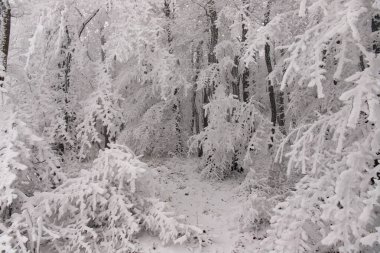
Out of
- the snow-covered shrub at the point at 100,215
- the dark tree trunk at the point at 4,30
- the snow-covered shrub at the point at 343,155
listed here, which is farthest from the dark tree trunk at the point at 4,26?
the snow-covered shrub at the point at 343,155

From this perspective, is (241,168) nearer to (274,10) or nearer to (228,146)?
(228,146)

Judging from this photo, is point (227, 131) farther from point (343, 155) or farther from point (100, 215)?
point (343, 155)

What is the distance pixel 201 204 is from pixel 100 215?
11.9 ft

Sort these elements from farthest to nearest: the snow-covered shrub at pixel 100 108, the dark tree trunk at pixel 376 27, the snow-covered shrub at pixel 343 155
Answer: the snow-covered shrub at pixel 100 108
the dark tree trunk at pixel 376 27
the snow-covered shrub at pixel 343 155

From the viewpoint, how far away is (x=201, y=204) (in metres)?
11.1

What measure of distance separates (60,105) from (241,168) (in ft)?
23.3

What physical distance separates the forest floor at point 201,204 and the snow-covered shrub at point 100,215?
0.42m

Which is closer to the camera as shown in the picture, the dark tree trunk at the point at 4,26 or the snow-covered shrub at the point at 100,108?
the dark tree trunk at the point at 4,26

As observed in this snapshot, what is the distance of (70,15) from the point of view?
37.2 feet

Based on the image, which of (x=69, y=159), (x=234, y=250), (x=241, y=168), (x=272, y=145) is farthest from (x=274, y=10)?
(x=69, y=159)

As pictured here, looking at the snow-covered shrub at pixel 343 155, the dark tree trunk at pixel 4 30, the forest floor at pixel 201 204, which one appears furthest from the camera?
the forest floor at pixel 201 204

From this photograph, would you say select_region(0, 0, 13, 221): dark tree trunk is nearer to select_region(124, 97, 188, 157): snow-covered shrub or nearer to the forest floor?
the forest floor

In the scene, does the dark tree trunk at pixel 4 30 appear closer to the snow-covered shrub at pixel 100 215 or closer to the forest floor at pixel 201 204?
the snow-covered shrub at pixel 100 215

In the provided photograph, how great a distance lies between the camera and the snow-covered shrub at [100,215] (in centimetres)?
766
